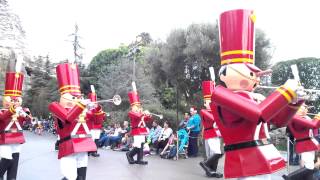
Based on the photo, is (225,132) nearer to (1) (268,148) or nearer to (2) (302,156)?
(1) (268,148)

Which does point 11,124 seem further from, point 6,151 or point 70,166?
point 70,166

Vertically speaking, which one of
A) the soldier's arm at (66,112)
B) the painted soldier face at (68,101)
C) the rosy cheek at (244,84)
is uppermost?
the rosy cheek at (244,84)

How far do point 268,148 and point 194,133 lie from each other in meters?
9.83

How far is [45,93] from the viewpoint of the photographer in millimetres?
38375

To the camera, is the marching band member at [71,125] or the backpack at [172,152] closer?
the marching band member at [71,125]

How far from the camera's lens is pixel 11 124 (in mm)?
8102

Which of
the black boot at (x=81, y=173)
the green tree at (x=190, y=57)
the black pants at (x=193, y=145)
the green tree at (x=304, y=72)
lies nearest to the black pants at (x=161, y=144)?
the black pants at (x=193, y=145)

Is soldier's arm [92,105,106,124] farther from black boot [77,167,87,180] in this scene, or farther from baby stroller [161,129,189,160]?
black boot [77,167,87,180]

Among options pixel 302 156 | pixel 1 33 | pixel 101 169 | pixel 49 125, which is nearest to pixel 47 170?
pixel 101 169

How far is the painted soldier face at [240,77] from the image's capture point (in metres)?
4.16

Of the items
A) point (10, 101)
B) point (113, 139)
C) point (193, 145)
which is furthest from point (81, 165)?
point (113, 139)

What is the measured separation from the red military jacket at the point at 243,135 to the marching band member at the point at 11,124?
480 centimetres

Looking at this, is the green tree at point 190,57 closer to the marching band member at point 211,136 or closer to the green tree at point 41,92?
the marching band member at point 211,136

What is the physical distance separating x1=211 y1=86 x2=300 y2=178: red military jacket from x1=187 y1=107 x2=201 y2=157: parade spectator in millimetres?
9244
